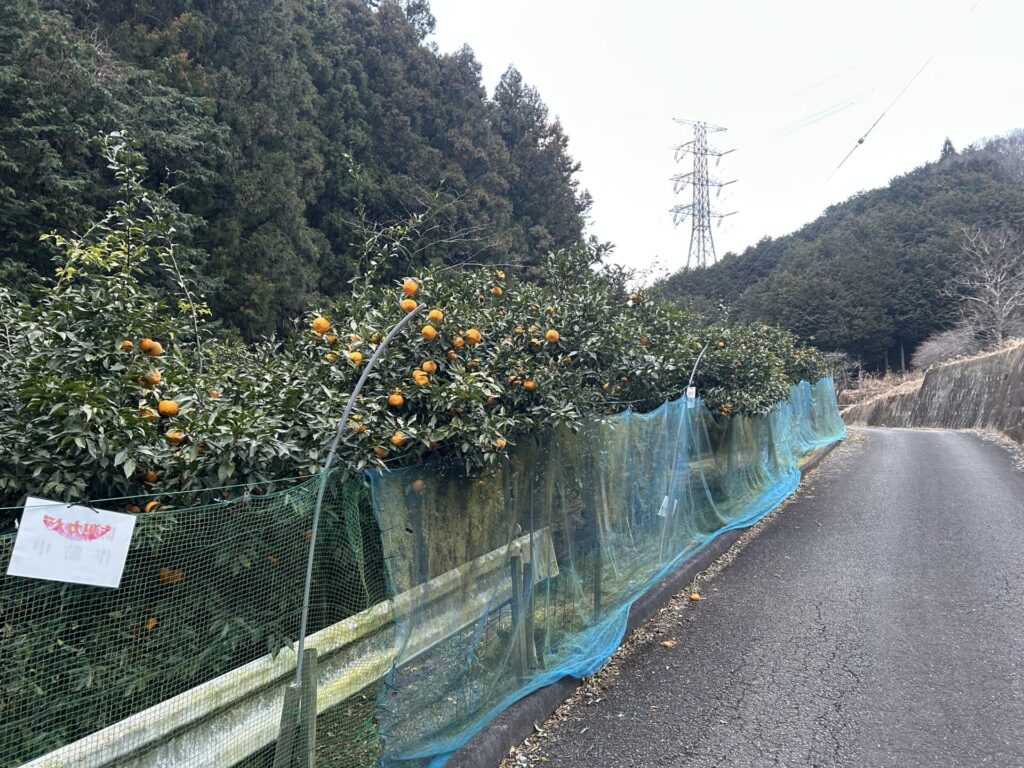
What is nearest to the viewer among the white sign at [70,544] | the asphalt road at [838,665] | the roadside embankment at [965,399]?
the white sign at [70,544]

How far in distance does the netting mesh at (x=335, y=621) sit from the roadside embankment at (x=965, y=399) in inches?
676

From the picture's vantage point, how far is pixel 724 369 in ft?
29.6

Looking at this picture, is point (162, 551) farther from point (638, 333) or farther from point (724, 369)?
point (724, 369)

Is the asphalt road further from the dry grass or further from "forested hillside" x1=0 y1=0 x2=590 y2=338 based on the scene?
the dry grass

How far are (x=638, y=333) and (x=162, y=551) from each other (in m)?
5.68

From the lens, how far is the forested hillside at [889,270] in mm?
38375

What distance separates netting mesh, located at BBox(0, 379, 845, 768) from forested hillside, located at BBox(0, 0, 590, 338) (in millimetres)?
3124

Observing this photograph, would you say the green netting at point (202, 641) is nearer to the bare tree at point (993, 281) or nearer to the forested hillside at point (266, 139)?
the forested hillside at point (266, 139)

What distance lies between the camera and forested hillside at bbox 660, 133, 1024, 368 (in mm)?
38375

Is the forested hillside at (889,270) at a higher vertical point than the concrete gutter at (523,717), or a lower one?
higher

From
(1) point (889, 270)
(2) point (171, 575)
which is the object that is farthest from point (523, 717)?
(1) point (889, 270)

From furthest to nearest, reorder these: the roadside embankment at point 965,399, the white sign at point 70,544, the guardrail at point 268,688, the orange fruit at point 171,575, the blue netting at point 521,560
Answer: the roadside embankment at point 965,399, the blue netting at point 521,560, the orange fruit at point 171,575, the guardrail at point 268,688, the white sign at point 70,544

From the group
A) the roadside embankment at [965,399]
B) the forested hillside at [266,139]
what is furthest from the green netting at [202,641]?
the roadside embankment at [965,399]

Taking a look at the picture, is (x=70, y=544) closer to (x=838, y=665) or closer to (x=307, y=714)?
(x=307, y=714)
